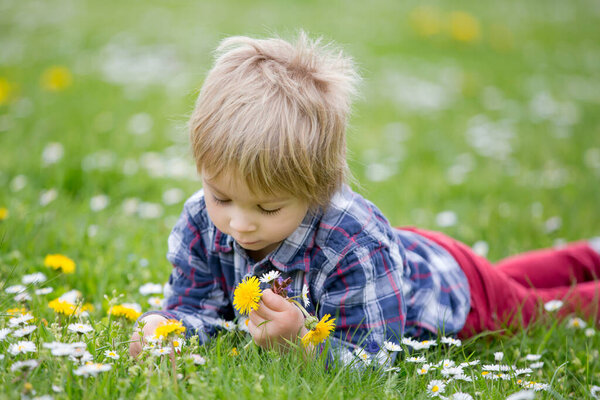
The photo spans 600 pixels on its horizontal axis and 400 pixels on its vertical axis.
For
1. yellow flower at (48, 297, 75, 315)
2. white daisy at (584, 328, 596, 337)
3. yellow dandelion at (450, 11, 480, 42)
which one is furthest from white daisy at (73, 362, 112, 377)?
yellow dandelion at (450, 11, 480, 42)

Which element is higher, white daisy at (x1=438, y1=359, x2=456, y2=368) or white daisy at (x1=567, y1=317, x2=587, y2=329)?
white daisy at (x1=438, y1=359, x2=456, y2=368)

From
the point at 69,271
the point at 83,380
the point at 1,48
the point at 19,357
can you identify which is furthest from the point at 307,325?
the point at 1,48

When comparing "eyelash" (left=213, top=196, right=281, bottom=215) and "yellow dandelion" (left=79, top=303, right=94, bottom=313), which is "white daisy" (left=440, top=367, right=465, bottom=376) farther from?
"yellow dandelion" (left=79, top=303, right=94, bottom=313)

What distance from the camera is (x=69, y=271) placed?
250 cm

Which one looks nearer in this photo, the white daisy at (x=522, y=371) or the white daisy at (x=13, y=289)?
the white daisy at (x=522, y=371)

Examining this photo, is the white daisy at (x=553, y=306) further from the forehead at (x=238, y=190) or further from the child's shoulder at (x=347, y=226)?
the forehead at (x=238, y=190)

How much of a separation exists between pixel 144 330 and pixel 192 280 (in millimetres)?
308

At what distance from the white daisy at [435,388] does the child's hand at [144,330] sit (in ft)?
2.79

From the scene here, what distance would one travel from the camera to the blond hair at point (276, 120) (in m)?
1.79

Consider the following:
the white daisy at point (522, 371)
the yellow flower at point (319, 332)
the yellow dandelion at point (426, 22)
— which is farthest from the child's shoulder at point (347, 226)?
the yellow dandelion at point (426, 22)

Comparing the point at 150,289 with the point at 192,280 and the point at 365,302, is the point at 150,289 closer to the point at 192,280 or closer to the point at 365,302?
the point at 192,280

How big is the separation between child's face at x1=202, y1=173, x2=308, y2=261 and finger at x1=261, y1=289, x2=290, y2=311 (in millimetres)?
202

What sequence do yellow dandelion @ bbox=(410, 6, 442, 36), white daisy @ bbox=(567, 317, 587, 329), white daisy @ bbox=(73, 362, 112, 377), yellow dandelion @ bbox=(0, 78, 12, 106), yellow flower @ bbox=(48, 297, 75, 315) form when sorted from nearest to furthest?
white daisy @ bbox=(73, 362, 112, 377), yellow flower @ bbox=(48, 297, 75, 315), white daisy @ bbox=(567, 317, 587, 329), yellow dandelion @ bbox=(0, 78, 12, 106), yellow dandelion @ bbox=(410, 6, 442, 36)

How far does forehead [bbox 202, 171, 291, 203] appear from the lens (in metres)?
1.79
